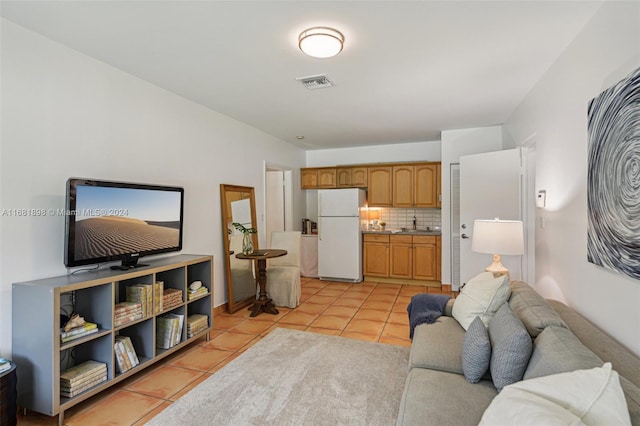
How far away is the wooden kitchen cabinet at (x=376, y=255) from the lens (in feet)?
18.9

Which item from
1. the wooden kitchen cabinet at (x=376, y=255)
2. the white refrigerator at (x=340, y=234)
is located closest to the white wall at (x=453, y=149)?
Answer: the wooden kitchen cabinet at (x=376, y=255)

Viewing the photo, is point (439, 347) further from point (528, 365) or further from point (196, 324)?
point (196, 324)

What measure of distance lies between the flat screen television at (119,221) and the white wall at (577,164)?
322 cm

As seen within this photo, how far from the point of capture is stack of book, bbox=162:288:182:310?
2.84 meters

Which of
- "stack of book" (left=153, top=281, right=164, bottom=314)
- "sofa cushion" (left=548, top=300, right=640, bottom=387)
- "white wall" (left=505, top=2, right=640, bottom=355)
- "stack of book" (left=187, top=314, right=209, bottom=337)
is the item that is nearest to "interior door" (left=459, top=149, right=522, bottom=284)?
"white wall" (left=505, top=2, right=640, bottom=355)

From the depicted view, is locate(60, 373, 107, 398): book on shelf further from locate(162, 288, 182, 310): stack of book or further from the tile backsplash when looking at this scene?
the tile backsplash

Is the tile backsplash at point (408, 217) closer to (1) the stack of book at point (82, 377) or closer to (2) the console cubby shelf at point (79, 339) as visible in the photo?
(2) the console cubby shelf at point (79, 339)

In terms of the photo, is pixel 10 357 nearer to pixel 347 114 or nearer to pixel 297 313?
pixel 297 313

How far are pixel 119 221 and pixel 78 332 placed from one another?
0.85 m

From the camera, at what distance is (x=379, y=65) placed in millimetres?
2744

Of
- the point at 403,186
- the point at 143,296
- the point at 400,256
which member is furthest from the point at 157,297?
the point at 403,186

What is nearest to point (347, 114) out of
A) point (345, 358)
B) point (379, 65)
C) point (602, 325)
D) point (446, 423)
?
point (379, 65)

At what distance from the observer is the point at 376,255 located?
5.85m

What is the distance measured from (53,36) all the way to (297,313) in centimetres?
348
